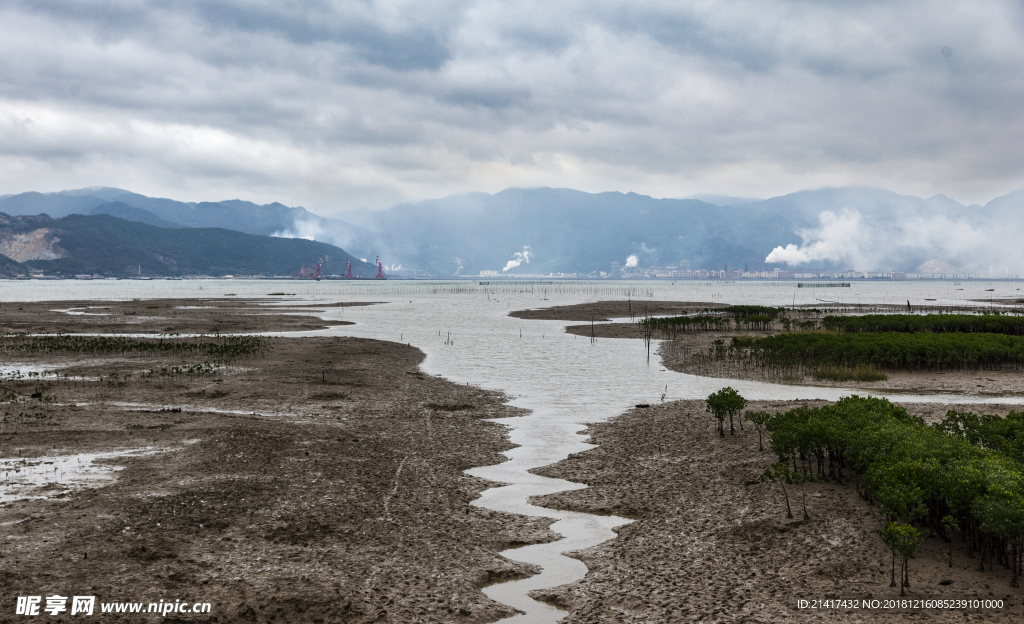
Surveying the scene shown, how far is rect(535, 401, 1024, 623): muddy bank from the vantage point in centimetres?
957

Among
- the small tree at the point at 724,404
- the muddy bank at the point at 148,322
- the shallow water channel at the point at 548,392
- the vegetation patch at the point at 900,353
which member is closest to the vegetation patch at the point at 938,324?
the vegetation patch at the point at 900,353

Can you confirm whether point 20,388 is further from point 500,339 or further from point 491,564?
point 500,339

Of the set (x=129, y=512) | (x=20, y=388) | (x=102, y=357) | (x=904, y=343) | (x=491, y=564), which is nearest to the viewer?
(x=491, y=564)

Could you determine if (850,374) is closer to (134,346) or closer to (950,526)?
(950,526)

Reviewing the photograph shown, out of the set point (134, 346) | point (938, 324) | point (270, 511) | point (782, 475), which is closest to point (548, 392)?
point (782, 475)

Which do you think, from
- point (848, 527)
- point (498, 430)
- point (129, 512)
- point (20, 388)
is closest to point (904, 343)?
point (498, 430)

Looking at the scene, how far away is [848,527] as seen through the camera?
12164 mm

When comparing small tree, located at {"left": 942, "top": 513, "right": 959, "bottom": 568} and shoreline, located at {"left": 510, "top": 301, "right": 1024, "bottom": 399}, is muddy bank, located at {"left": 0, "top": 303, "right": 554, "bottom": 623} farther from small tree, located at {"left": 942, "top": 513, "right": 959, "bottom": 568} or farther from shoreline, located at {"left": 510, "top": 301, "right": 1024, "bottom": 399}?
shoreline, located at {"left": 510, "top": 301, "right": 1024, "bottom": 399}

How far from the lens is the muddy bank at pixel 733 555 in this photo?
31.4 feet

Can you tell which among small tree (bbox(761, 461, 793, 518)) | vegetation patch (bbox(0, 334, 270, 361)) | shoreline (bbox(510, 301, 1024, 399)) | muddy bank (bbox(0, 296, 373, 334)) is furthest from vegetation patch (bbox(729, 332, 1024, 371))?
muddy bank (bbox(0, 296, 373, 334))

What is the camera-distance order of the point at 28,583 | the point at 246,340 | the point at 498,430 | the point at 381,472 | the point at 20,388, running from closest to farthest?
the point at 28,583
the point at 381,472
the point at 498,430
the point at 20,388
the point at 246,340

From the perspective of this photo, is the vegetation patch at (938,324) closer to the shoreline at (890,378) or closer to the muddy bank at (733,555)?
the shoreline at (890,378)

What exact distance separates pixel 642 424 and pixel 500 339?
33.8 m

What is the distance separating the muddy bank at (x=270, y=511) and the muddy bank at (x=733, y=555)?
1844 millimetres
